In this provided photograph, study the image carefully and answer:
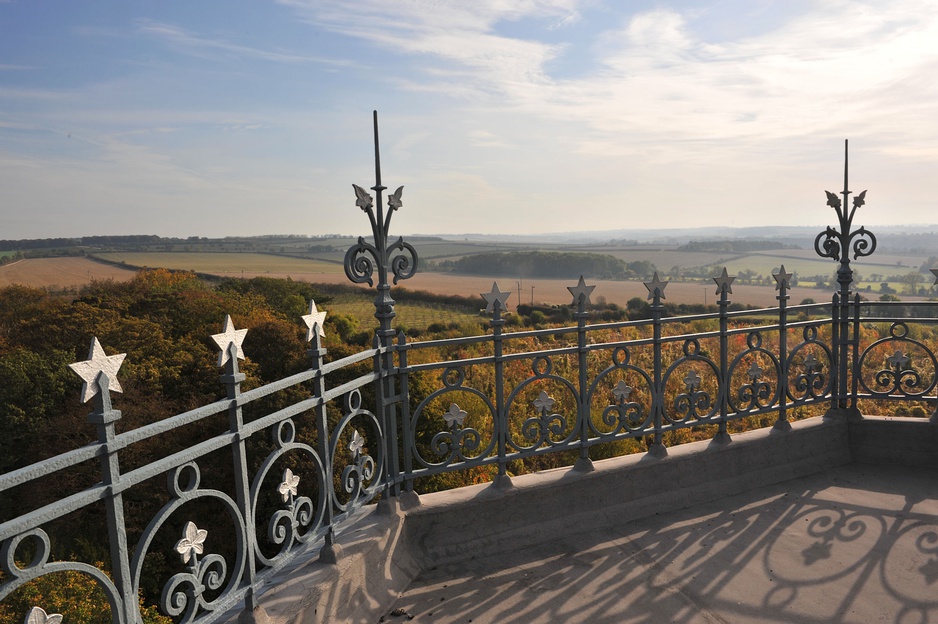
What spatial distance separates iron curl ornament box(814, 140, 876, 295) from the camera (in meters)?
5.38

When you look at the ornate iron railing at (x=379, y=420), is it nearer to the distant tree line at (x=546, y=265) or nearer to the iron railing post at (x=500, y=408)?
the iron railing post at (x=500, y=408)

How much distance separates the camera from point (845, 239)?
17.9 feet

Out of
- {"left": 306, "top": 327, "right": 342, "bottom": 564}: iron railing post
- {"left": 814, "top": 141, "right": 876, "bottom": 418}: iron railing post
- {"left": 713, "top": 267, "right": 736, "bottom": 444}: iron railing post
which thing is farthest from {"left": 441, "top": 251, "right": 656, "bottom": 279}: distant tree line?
{"left": 306, "top": 327, "right": 342, "bottom": 564}: iron railing post

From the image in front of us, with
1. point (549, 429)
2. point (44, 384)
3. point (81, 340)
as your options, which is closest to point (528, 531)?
→ point (549, 429)

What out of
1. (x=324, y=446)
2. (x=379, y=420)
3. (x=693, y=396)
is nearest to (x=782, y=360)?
(x=693, y=396)

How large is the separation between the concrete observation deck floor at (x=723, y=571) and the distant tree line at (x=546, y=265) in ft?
229

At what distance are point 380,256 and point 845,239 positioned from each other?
4.12 meters

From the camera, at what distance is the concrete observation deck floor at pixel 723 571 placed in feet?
10.9

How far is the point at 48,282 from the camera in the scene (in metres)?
48.8

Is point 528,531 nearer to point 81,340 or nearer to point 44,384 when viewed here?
point 44,384

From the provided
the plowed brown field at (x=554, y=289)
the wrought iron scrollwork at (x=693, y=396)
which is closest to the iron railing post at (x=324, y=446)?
the wrought iron scrollwork at (x=693, y=396)

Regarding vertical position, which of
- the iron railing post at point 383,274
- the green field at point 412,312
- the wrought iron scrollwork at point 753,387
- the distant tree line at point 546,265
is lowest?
the green field at point 412,312

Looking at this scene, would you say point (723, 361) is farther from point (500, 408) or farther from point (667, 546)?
point (500, 408)

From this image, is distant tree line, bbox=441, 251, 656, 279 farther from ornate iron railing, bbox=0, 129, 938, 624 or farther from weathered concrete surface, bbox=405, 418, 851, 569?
weathered concrete surface, bbox=405, 418, 851, 569
